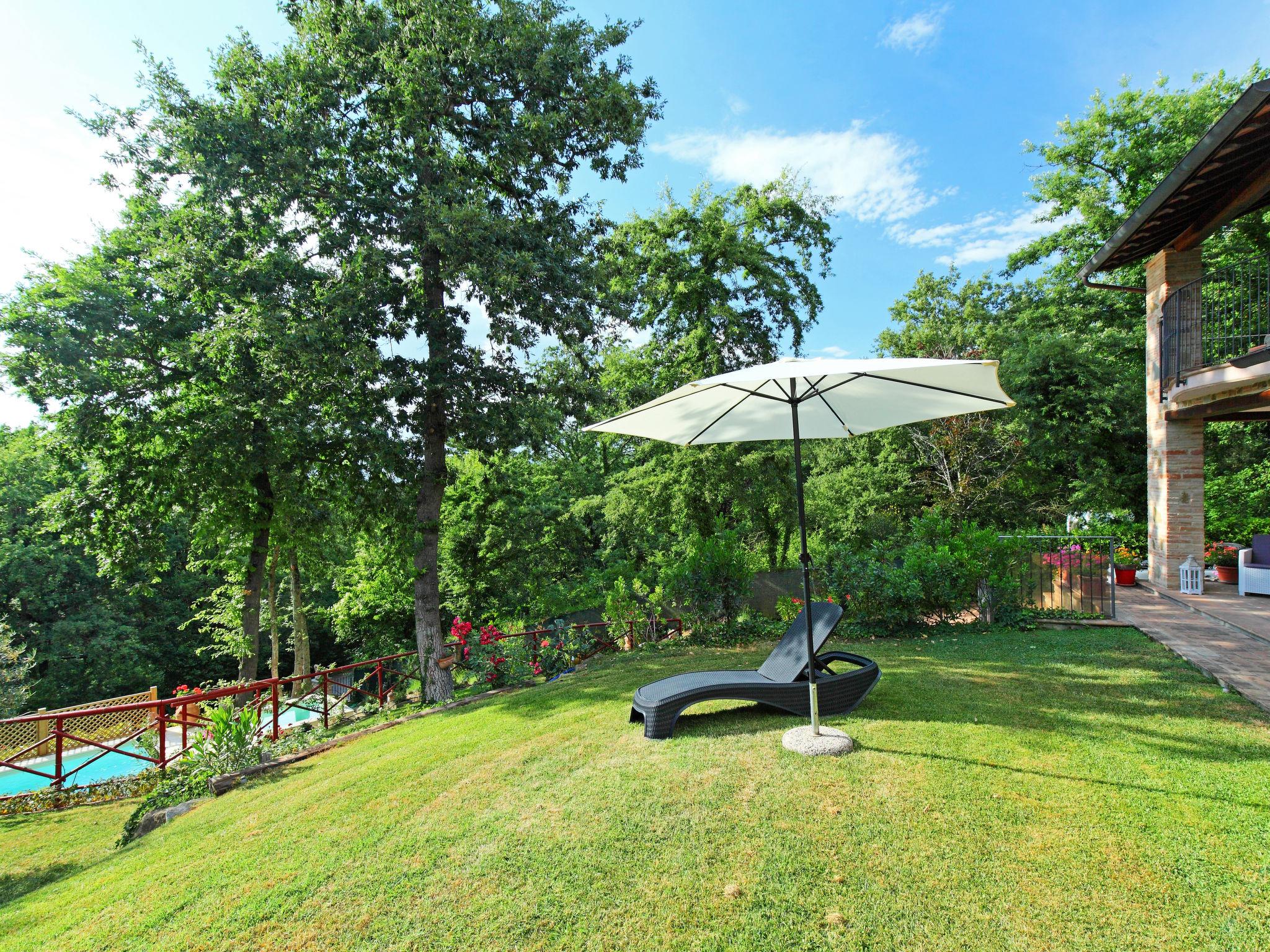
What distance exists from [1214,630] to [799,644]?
245 inches

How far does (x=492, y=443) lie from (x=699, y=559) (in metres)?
4.32

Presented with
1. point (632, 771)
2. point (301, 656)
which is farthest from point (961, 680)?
point (301, 656)

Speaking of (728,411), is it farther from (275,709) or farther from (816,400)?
(275,709)

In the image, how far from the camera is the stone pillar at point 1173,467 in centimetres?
1008

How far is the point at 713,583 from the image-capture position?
33.7 ft

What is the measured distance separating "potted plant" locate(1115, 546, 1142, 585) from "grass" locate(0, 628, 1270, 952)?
7.43m

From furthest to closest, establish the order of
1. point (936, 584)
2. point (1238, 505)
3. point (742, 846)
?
1. point (1238, 505)
2. point (936, 584)
3. point (742, 846)

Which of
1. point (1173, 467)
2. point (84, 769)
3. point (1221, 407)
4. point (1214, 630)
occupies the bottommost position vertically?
point (84, 769)

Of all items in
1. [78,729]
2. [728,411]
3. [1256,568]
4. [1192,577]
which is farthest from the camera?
[78,729]

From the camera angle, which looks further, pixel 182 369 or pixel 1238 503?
pixel 1238 503

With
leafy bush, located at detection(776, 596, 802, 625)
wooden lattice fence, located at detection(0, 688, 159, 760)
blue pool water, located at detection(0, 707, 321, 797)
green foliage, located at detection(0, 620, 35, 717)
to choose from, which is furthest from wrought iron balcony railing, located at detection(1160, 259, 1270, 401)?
green foliage, located at detection(0, 620, 35, 717)

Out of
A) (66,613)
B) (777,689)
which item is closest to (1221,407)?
(777,689)

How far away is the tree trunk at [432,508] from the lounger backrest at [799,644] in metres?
6.70

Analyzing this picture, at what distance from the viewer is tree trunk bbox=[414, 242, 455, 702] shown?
10.3 m
